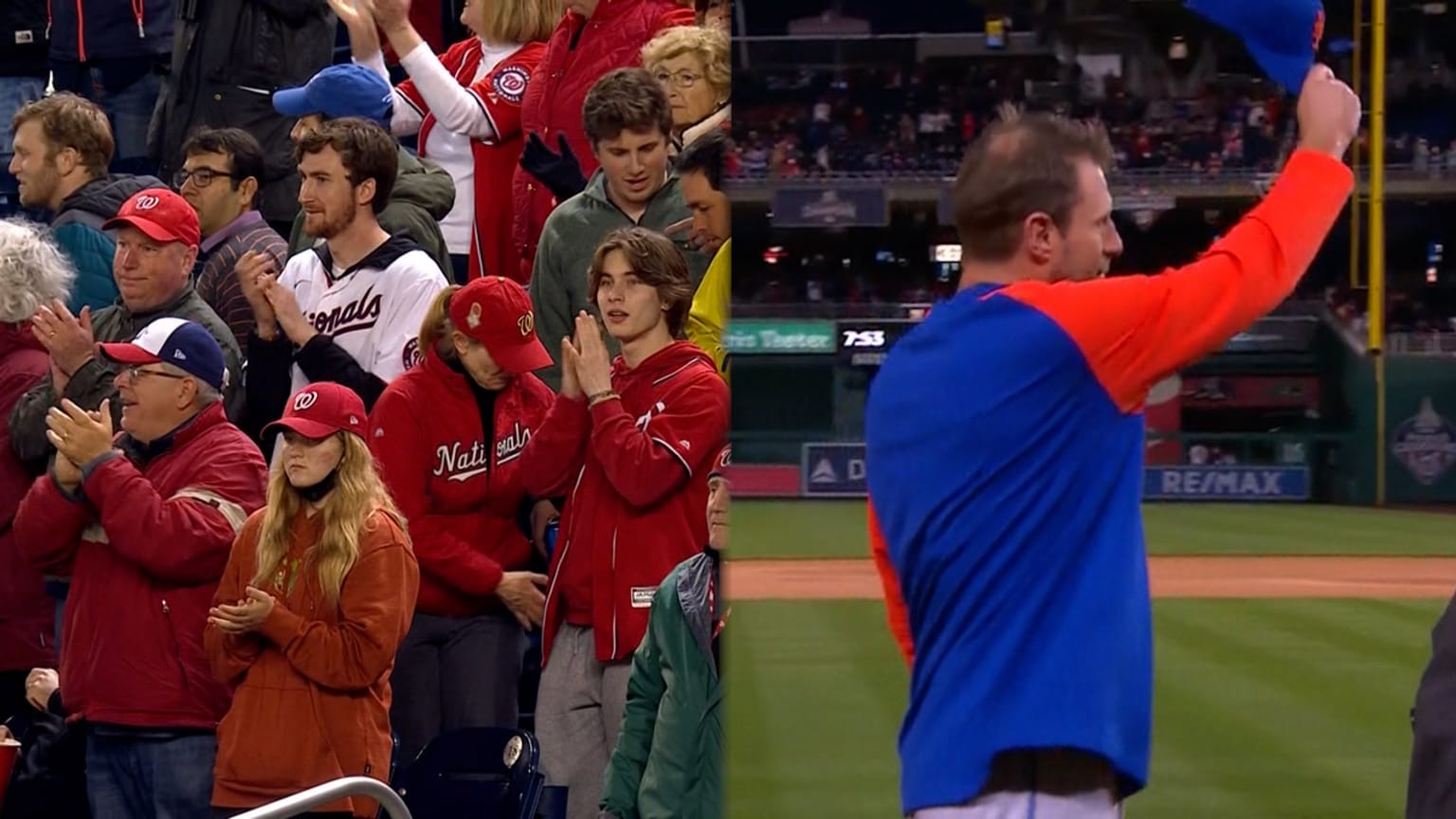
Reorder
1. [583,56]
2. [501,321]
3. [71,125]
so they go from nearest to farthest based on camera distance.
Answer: [501,321] → [583,56] → [71,125]

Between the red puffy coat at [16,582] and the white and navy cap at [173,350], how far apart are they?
72cm

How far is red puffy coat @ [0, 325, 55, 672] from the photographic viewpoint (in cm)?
462

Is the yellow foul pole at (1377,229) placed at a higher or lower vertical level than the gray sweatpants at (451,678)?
higher

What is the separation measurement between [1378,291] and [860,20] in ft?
2.06

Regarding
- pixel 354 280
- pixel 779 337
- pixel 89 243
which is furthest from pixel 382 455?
pixel 779 337

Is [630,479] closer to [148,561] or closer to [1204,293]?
[148,561]

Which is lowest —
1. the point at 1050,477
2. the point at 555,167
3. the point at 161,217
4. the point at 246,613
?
the point at 246,613

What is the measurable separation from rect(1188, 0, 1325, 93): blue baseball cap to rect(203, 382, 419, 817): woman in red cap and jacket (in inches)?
89.7

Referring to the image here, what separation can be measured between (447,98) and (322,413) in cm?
148

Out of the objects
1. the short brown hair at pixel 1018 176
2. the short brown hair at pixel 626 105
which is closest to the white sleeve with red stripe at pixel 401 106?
the short brown hair at pixel 626 105

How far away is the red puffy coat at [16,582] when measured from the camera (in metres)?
4.62

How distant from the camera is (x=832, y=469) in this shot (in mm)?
2154

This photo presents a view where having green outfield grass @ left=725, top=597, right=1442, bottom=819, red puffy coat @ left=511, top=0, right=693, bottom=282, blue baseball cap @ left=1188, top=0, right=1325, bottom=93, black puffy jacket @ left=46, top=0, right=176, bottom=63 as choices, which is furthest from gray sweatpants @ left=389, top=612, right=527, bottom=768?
black puffy jacket @ left=46, top=0, right=176, bottom=63

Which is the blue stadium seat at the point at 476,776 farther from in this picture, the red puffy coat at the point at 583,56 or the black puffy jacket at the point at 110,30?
the black puffy jacket at the point at 110,30
